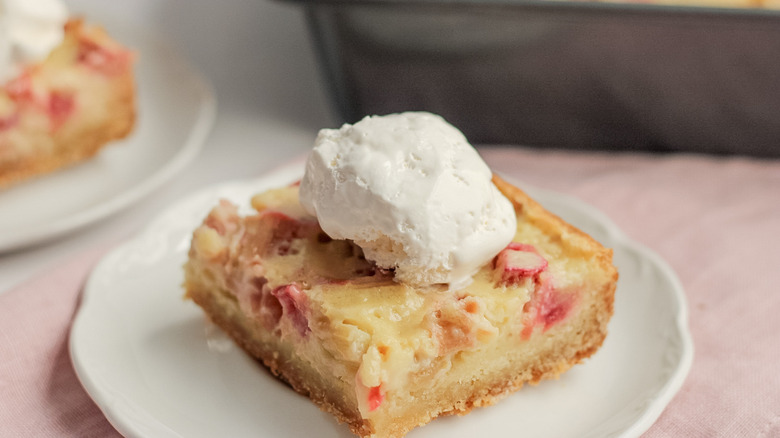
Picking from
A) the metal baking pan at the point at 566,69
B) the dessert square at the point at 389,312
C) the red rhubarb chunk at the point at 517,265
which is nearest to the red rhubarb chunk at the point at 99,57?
the metal baking pan at the point at 566,69

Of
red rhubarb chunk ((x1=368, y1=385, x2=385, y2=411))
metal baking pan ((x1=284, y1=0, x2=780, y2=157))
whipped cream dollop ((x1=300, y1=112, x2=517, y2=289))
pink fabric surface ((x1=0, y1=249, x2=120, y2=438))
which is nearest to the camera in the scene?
red rhubarb chunk ((x1=368, y1=385, x2=385, y2=411))

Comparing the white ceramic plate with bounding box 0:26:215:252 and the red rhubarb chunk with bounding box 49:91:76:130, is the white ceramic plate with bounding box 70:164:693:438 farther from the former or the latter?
the red rhubarb chunk with bounding box 49:91:76:130

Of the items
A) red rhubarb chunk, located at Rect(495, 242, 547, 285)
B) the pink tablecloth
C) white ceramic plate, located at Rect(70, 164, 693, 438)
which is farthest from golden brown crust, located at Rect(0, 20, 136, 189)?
red rhubarb chunk, located at Rect(495, 242, 547, 285)

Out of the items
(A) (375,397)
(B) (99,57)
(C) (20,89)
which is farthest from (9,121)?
(A) (375,397)

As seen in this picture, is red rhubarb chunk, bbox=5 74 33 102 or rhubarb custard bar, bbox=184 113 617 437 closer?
rhubarb custard bar, bbox=184 113 617 437

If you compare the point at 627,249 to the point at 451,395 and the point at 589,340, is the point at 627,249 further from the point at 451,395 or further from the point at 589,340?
the point at 451,395

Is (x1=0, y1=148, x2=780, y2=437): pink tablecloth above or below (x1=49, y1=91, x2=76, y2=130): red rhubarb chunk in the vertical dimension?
below

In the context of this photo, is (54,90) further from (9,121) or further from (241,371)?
(241,371)
